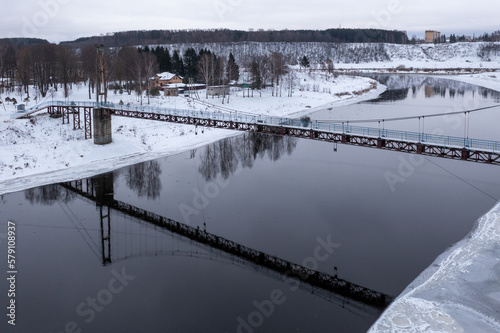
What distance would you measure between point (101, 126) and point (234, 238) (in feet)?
83.3

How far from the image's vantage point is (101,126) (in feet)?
144

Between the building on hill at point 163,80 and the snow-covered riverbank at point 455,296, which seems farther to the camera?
the building on hill at point 163,80

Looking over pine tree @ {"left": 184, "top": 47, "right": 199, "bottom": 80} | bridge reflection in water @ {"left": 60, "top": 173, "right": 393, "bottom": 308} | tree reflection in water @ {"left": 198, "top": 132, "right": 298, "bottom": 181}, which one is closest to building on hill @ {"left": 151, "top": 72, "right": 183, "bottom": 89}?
pine tree @ {"left": 184, "top": 47, "right": 199, "bottom": 80}

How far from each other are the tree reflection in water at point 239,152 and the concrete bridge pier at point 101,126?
9823mm

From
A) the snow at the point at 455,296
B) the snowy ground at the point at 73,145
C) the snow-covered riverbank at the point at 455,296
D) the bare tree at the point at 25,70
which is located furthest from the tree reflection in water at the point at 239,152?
the bare tree at the point at 25,70

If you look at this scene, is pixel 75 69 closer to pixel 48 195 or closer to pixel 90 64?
pixel 90 64

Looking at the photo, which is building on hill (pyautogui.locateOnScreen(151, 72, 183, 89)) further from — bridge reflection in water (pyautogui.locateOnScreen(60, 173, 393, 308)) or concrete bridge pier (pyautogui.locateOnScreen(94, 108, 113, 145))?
bridge reflection in water (pyautogui.locateOnScreen(60, 173, 393, 308))

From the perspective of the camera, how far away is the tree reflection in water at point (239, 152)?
37500 mm

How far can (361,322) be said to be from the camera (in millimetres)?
16891

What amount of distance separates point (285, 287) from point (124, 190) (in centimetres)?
1724

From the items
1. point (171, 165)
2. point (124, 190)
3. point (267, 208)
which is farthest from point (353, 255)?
point (171, 165)

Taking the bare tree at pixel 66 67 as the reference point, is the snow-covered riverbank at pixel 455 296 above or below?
below

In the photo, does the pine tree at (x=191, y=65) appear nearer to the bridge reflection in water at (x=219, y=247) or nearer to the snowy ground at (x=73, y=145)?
the snowy ground at (x=73, y=145)

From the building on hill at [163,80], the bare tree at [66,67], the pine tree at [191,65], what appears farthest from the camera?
the pine tree at [191,65]
